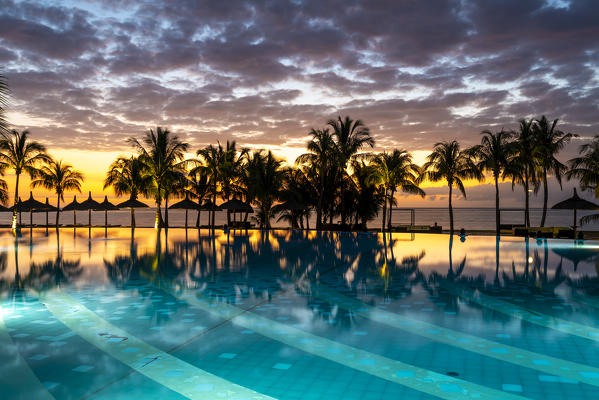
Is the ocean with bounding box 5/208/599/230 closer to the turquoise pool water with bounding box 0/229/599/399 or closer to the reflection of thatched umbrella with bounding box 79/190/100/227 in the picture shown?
the reflection of thatched umbrella with bounding box 79/190/100/227

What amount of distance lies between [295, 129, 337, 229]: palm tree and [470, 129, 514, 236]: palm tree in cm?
906

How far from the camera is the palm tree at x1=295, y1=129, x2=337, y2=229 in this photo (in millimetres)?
29344

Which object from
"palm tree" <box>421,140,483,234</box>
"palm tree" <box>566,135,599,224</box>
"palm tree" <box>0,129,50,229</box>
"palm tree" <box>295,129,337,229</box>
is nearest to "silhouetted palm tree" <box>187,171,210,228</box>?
"palm tree" <box>295,129,337,229</box>

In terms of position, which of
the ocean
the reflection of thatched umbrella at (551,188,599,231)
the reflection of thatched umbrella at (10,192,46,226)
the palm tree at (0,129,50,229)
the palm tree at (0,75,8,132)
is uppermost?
the palm tree at (0,129,50,229)

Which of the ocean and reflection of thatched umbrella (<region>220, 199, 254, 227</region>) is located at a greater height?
reflection of thatched umbrella (<region>220, 199, 254, 227</region>)

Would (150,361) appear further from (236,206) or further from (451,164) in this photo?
(451,164)

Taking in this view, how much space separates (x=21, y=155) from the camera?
100 feet

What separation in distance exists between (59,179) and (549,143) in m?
35.4

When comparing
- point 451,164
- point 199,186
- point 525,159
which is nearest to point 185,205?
point 199,186

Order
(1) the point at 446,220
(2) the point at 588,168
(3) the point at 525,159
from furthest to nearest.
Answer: (1) the point at 446,220 < (3) the point at 525,159 < (2) the point at 588,168

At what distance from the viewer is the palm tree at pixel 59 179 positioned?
33.9m

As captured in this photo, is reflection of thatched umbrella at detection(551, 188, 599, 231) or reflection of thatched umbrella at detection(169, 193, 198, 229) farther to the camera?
reflection of thatched umbrella at detection(169, 193, 198, 229)

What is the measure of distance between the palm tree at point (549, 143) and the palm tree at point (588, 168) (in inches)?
66.6

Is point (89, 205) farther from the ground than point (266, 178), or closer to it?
closer to it
